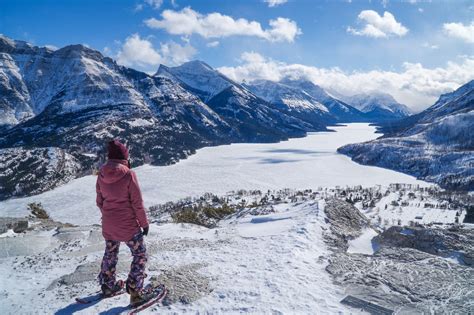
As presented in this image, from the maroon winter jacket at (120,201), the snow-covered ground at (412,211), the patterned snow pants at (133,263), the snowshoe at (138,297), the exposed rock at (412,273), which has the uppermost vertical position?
the maroon winter jacket at (120,201)

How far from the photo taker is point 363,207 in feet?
393

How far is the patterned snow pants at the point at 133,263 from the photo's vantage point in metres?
8.94

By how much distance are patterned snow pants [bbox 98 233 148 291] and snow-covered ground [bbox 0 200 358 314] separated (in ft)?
2.02

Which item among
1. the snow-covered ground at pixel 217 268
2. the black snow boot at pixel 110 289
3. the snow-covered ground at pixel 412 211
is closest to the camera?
the snow-covered ground at pixel 217 268

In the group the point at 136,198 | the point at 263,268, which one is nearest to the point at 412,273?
the point at 263,268

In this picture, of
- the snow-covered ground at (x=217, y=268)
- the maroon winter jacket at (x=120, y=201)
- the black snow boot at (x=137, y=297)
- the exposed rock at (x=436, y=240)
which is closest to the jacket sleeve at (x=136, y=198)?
the maroon winter jacket at (x=120, y=201)

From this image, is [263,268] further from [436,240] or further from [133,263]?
[436,240]

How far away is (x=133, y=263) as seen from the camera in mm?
9094

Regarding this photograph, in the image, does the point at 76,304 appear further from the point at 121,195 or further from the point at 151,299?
the point at 121,195

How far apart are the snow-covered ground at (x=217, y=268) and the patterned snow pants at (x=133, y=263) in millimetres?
617

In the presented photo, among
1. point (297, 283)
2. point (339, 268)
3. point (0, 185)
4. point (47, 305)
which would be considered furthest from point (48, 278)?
point (0, 185)

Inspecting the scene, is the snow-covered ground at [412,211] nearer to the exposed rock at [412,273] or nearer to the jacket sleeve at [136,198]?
the exposed rock at [412,273]

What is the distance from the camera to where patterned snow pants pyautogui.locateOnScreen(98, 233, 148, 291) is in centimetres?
894

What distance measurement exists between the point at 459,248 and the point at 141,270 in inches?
514
